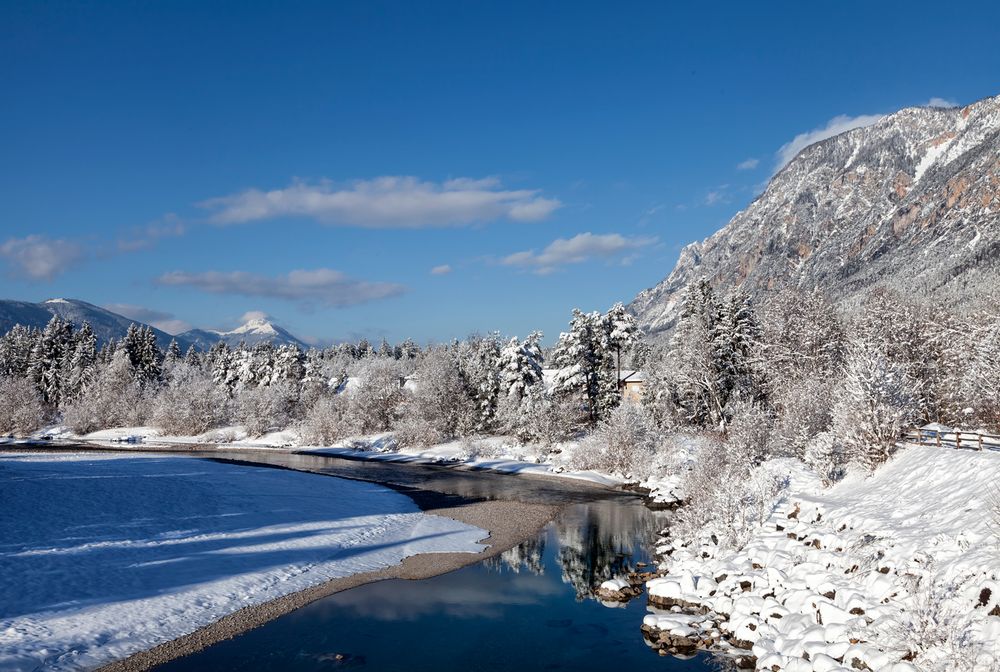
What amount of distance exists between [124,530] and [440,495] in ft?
66.4

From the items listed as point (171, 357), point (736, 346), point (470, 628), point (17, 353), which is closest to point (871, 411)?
point (470, 628)

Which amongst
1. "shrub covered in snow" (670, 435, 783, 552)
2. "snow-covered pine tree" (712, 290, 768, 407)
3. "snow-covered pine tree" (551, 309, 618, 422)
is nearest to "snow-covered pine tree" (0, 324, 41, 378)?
"snow-covered pine tree" (551, 309, 618, 422)

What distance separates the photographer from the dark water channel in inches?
631

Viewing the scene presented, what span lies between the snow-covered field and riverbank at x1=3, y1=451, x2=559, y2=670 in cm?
10

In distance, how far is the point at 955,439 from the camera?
24109mm

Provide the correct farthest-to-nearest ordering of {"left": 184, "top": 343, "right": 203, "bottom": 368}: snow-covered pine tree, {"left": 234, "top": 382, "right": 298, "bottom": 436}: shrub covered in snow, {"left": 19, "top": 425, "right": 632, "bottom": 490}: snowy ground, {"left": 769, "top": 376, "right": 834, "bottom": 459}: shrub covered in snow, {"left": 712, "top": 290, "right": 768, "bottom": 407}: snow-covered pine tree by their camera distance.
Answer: {"left": 184, "top": 343, "right": 203, "bottom": 368}: snow-covered pine tree < {"left": 234, "top": 382, "right": 298, "bottom": 436}: shrub covered in snow < {"left": 19, "top": 425, "right": 632, "bottom": 490}: snowy ground < {"left": 712, "top": 290, "right": 768, "bottom": 407}: snow-covered pine tree < {"left": 769, "top": 376, "right": 834, "bottom": 459}: shrub covered in snow

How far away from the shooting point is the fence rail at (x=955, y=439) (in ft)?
71.3

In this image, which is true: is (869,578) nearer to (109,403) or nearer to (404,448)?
(404,448)

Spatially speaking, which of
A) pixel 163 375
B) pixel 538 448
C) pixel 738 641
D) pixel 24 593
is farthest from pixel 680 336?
pixel 163 375

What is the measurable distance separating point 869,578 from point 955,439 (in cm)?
1169

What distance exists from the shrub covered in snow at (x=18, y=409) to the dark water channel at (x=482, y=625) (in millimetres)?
82169

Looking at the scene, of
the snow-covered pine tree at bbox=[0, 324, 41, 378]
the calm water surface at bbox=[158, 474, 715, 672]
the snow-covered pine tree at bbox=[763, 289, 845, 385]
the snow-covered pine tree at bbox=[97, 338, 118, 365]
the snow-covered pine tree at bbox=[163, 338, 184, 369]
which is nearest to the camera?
the calm water surface at bbox=[158, 474, 715, 672]

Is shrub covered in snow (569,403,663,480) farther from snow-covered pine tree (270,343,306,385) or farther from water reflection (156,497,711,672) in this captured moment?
snow-covered pine tree (270,343,306,385)

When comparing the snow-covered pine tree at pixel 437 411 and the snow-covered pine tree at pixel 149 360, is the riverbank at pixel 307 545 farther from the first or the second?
the snow-covered pine tree at pixel 149 360
